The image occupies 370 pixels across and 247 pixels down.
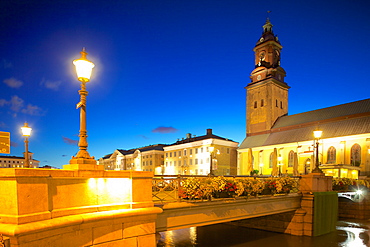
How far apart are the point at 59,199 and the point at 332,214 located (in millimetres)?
19621

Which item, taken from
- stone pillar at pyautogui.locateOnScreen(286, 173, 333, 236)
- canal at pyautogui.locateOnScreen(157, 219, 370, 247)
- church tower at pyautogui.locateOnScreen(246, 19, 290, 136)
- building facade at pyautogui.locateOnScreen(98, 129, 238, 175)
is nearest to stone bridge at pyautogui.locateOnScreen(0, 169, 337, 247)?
canal at pyautogui.locateOnScreen(157, 219, 370, 247)

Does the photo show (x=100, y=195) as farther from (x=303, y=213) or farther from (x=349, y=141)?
(x=349, y=141)

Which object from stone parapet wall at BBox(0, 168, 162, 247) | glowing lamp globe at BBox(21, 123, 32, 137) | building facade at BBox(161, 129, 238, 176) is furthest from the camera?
building facade at BBox(161, 129, 238, 176)

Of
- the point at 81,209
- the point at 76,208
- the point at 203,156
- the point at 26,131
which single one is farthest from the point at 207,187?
the point at 203,156

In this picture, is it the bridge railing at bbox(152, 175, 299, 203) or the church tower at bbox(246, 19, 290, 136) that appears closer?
the bridge railing at bbox(152, 175, 299, 203)

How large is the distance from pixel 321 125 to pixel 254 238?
41545 mm

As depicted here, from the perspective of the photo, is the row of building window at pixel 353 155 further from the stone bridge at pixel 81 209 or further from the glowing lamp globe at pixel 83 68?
the glowing lamp globe at pixel 83 68

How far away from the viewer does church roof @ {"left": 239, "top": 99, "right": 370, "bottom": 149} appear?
45812 millimetres

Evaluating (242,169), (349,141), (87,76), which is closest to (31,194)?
(87,76)

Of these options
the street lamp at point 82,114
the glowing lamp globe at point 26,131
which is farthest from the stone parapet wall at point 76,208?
the glowing lamp globe at point 26,131

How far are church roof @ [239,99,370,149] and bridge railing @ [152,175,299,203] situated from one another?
1521 inches

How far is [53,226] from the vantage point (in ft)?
19.4

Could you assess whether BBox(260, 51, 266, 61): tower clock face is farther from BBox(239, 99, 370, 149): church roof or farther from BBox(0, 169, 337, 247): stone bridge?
BBox(0, 169, 337, 247): stone bridge

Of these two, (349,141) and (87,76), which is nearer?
(87,76)
